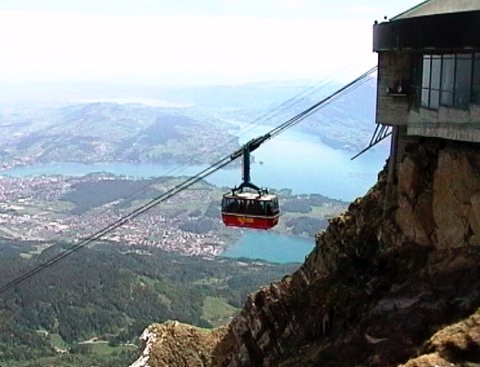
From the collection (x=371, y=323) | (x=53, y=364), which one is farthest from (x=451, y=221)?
(x=53, y=364)

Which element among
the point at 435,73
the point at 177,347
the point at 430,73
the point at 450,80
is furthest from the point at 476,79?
the point at 177,347

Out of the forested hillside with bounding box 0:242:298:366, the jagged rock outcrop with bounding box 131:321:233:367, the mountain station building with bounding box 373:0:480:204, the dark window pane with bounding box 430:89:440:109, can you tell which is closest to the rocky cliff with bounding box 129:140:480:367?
the mountain station building with bounding box 373:0:480:204

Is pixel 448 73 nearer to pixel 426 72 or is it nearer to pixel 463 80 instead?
pixel 463 80

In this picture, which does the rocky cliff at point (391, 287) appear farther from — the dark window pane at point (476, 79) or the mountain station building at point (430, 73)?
the dark window pane at point (476, 79)

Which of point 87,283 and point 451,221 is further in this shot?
point 87,283

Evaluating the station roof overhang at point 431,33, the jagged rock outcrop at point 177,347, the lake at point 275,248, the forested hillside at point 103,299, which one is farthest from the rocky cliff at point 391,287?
the lake at point 275,248

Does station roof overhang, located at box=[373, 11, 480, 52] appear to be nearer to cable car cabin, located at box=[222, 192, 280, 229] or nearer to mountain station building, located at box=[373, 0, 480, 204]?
mountain station building, located at box=[373, 0, 480, 204]

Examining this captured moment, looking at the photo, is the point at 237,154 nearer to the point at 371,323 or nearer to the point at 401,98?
the point at 401,98
